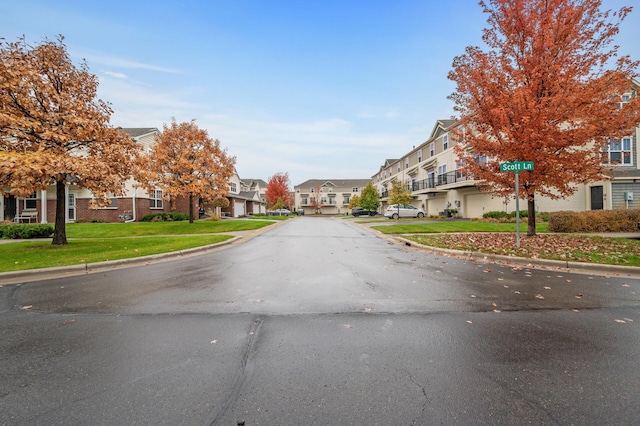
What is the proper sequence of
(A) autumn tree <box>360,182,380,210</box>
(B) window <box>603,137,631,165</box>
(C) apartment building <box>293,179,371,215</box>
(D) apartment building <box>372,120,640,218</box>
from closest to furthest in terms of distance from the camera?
1. (D) apartment building <box>372,120,640,218</box>
2. (B) window <box>603,137,631,165</box>
3. (A) autumn tree <box>360,182,380,210</box>
4. (C) apartment building <box>293,179,371,215</box>

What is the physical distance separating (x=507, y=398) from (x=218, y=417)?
2.38 meters

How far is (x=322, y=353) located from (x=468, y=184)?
28064 mm

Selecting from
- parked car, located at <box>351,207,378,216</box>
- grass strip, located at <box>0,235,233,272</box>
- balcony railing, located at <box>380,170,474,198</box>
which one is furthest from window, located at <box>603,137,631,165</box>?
parked car, located at <box>351,207,378,216</box>

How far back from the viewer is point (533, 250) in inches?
371

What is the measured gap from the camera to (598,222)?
15.4 meters

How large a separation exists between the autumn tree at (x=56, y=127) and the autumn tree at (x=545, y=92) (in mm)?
13577

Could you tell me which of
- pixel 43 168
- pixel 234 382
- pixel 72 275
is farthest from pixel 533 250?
pixel 43 168

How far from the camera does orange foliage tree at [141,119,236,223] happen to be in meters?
19.8

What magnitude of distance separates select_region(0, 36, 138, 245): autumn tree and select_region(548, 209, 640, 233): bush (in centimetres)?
2071

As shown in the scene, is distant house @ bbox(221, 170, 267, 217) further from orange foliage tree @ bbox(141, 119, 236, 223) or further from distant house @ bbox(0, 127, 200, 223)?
orange foliage tree @ bbox(141, 119, 236, 223)

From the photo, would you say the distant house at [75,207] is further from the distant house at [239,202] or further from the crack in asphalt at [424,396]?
the crack in asphalt at [424,396]

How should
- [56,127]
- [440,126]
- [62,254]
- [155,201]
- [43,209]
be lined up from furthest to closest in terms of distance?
1. [440,126]
2. [155,201]
3. [43,209]
4. [56,127]
5. [62,254]

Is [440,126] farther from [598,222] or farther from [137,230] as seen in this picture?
[137,230]

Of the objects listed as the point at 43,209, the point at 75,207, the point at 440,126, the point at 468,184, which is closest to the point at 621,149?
the point at 468,184
